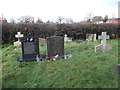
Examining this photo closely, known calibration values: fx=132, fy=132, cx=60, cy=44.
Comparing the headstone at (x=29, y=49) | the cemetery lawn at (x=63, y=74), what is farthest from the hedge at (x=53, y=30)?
the cemetery lawn at (x=63, y=74)

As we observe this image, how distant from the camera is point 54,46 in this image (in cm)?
547

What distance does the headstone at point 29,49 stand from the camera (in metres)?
5.14

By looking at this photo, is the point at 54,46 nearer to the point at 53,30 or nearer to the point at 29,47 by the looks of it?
the point at 29,47

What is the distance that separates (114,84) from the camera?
9.86 ft

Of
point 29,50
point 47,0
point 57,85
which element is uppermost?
point 47,0

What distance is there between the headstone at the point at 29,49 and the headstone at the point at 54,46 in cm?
52

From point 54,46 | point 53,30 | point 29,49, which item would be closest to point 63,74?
point 54,46

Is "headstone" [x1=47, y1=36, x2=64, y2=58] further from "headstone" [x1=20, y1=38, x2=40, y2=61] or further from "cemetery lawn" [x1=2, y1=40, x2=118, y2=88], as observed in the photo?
"cemetery lawn" [x1=2, y1=40, x2=118, y2=88]

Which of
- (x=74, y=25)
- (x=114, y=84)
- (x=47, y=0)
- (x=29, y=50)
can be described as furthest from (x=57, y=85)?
(x=74, y=25)

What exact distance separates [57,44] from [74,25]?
6412mm

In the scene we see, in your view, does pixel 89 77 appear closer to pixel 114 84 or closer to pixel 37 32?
pixel 114 84

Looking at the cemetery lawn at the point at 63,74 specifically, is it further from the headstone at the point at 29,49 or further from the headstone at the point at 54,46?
the headstone at the point at 54,46

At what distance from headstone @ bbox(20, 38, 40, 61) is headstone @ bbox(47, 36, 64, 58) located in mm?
523

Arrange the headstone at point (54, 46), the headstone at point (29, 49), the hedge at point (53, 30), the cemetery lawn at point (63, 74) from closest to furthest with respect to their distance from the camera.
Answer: the cemetery lawn at point (63, 74) → the headstone at point (29, 49) → the headstone at point (54, 46) → the hedge at point (53, 30)
